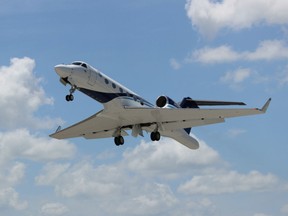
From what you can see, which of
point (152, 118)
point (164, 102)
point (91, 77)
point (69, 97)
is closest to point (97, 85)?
point (91, 77)

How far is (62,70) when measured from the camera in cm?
3638

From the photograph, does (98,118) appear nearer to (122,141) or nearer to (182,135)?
(122,141)

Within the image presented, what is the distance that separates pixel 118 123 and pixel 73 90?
6.18 metres

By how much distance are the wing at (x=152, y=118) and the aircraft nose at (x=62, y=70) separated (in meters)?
4.60

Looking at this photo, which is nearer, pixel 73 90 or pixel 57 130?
pixel 73 90

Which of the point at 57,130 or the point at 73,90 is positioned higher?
the point at 57,130

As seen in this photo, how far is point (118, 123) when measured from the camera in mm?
42375

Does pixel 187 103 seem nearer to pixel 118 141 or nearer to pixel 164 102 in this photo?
pixel 164 102

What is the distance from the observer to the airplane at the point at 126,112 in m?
37.7

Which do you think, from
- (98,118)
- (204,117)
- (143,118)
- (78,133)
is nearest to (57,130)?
(78,133)

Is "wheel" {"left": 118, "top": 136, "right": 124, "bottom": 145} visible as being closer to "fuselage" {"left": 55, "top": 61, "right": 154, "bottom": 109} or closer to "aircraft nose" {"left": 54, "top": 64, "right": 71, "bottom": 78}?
"fuselage" {"left": 55, "top": 61, "right": 154, "bottom": 109}

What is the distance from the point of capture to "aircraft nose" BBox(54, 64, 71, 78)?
36.3m

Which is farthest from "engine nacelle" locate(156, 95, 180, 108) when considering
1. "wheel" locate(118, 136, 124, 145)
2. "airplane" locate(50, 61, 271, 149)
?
"wheel" locate(118, 136, 124, 145)

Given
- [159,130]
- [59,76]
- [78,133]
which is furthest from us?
[78,133]
